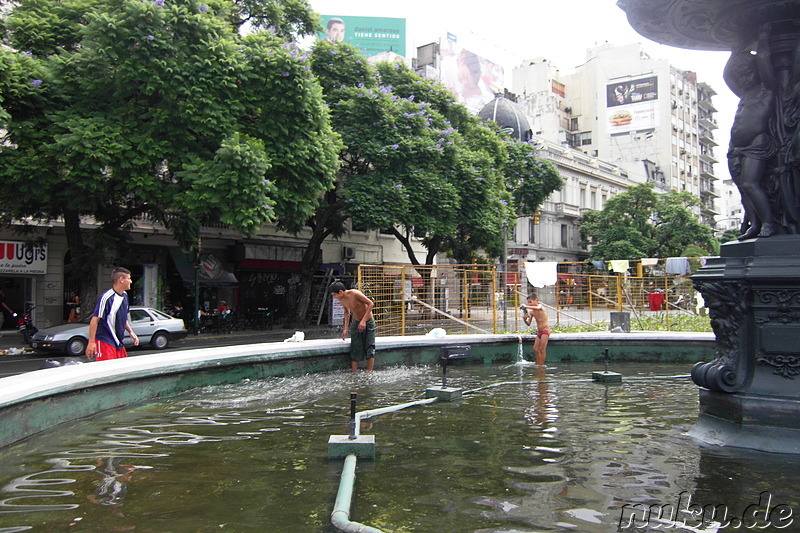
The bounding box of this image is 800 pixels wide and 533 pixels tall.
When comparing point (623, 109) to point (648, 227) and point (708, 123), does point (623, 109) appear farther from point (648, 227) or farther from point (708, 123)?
point (648, 227)

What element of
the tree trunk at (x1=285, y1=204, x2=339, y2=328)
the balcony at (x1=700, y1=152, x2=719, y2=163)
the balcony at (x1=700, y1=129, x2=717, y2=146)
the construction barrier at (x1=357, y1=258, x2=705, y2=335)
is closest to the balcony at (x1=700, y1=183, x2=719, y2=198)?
the balcony at (x1=700, y1=152, x2=719, y2=163)

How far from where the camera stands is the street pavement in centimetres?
1535

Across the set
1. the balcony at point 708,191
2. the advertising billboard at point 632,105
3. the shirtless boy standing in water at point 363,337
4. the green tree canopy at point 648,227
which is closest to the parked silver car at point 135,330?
the shirtless boy standing in water at point 363,337

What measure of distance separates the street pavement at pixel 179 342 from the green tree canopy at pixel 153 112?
4.29 metres

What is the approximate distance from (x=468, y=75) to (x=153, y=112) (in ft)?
175

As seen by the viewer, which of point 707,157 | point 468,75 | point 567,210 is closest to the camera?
point 567,210

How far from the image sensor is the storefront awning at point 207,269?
26.7 m

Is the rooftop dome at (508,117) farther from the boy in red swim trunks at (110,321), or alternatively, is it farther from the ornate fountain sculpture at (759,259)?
the boy in red swim trunks at (110,321)

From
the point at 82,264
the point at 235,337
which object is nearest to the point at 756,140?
the point at 82,264

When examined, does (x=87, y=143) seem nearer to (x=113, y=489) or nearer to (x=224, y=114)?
(x=224, y=114)

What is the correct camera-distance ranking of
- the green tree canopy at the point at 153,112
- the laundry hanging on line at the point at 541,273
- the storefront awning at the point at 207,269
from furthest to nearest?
the storefront awning at the point at 207,269
the laundry hanging on line at the point at 541,273
the green tree canopy at the point at 153,112

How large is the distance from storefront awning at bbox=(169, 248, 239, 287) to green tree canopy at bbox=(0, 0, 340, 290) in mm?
7750

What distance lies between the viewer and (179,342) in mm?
21703

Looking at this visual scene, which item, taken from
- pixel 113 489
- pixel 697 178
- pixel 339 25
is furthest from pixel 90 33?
pixel 697 178
